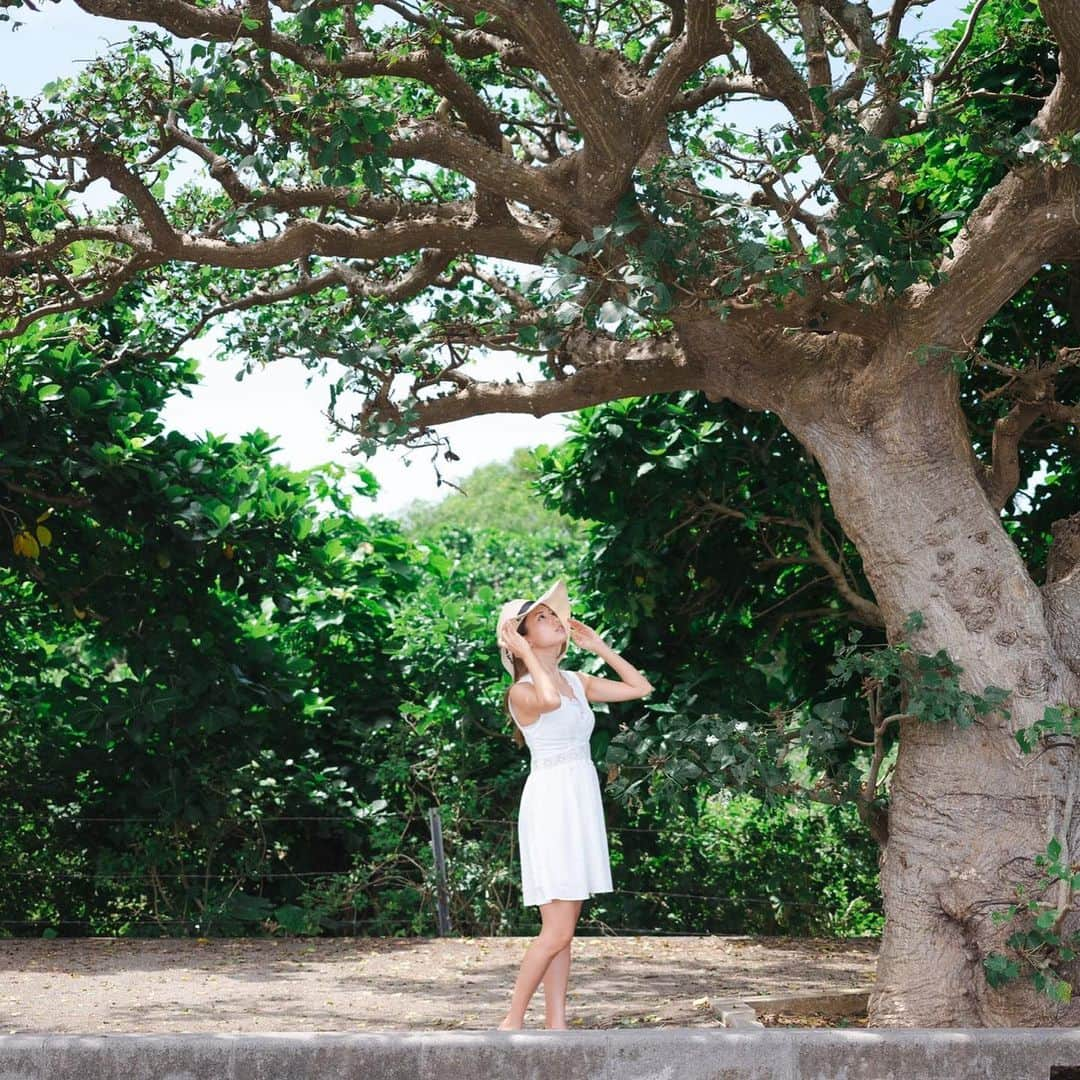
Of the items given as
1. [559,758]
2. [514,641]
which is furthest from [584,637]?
[559,758]

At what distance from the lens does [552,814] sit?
5688mm

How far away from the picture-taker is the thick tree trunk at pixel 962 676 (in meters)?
6.30

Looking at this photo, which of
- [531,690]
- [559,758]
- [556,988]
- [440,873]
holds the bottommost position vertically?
[556,988]

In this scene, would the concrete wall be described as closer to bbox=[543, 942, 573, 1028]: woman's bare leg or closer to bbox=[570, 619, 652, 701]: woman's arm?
bbox=[543, 942, 573, 1028]: woman's bare leg

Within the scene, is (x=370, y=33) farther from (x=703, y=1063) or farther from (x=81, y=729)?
(x=703, y=1063)

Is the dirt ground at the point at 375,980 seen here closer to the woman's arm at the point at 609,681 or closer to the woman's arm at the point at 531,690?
the woman's arm at the point at 609,681

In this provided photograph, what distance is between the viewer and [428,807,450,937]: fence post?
1073cm

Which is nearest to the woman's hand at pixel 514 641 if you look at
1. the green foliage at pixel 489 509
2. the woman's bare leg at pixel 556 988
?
the woman's bare leg at pixel 556 988

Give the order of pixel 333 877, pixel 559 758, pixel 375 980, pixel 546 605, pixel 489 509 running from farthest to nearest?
pixel 489 509, pixel 333 877, pixel 375 980, pixel 546 605, pixel 559 758

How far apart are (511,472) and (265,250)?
1518 inches

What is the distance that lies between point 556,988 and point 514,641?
150 cm

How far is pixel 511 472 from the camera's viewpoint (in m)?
46.1

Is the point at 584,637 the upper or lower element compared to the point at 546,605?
lower

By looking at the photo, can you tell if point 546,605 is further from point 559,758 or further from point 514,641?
point 559,758
